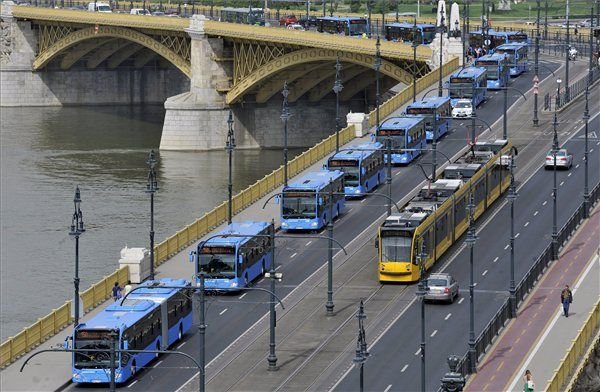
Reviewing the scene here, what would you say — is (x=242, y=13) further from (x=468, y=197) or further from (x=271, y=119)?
(x=468, y=197)

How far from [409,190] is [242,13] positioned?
78.2m

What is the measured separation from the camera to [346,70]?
156m

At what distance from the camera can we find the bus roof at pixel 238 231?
8431 centimetres

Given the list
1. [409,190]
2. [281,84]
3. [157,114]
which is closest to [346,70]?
[281,84]

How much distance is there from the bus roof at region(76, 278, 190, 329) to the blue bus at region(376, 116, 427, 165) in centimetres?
3520

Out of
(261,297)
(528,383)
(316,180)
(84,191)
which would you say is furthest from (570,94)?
(528,383)

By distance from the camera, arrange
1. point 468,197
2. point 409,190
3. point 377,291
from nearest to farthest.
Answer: point 377,291 → point 468,197 → point 409,190

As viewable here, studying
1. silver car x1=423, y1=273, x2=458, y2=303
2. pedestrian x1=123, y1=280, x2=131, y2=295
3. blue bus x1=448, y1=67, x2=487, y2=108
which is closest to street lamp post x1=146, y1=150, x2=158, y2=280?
pedestrian x1=123, y1=280, x2=131, y2=295

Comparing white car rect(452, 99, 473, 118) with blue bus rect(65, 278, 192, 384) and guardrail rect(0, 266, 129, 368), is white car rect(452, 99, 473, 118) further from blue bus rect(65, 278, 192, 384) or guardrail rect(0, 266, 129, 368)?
blue bus rect(65, 278, 192, 384)

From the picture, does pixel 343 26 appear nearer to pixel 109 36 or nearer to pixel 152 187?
pixel 109 36

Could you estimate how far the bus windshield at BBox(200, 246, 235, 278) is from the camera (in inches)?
3297

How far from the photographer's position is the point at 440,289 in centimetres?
8119

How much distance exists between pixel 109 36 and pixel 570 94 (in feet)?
196

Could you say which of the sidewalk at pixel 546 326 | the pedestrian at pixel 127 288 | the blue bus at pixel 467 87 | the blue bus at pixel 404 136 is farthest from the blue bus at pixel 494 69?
the pedestrian at pixel 127 288
